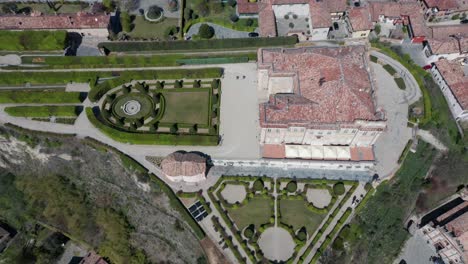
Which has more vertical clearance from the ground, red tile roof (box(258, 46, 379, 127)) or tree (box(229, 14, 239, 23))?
tree (box(229, 14, 239, 23))

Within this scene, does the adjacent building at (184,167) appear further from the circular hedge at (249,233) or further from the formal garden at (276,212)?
the circular hedge at (249,233)

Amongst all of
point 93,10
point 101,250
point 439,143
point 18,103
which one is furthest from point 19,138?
point 439,143

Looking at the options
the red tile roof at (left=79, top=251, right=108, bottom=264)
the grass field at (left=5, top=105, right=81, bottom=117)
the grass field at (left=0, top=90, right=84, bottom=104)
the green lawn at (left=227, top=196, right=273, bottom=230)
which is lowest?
the red tile roof at (left=79, top=251, right=108, bottom=264)

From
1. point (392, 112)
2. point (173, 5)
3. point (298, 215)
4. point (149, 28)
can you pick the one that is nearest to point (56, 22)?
point (149, 28)

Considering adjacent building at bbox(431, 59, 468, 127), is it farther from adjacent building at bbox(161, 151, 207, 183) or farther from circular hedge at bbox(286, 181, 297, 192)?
adjacent building at bbox(161, 151, 207, 183)

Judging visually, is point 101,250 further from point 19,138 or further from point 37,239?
point 19,138

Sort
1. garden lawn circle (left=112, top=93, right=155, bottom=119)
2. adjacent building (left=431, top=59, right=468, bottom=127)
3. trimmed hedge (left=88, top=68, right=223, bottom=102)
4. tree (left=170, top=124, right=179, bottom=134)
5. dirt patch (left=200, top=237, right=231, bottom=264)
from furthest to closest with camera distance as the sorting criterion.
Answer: trimmed hedge (left=88, top=68, right=223, bottom=102) → adjacent building (left=431, top=59, right=468, bottom=127) → garden lawn circle (left=112, top=93, right=155, bottom=119) → tree (left=170, top=124, right=179, bottom=134) → dirt patch (left=200, top=237, right=231, bottom=264)

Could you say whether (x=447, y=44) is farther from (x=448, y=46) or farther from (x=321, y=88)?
(x=321, y=88)

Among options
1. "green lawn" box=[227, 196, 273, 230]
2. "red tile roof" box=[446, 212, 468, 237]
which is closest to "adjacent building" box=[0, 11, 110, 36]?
"green lawn" box=[227, 196, 273, 230]
